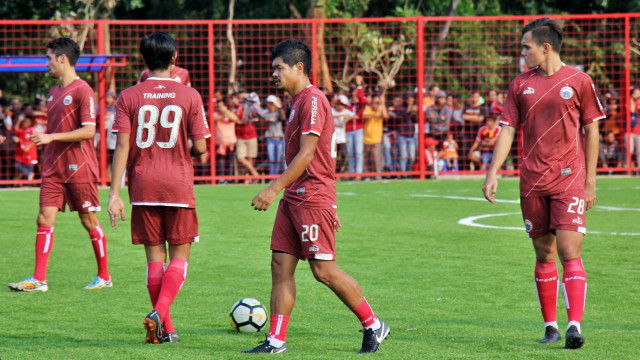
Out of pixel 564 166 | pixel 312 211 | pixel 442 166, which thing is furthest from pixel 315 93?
pixel 442 166

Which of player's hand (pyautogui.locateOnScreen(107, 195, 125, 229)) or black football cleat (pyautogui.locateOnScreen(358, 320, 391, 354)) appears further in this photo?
player's hand (pyautogui.locateOnScreen(107, 195, 125, 229))

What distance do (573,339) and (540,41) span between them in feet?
6.00

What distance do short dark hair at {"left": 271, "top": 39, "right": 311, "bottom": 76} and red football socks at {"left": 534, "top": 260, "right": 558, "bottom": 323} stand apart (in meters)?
1.96

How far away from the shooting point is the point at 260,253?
10.5m

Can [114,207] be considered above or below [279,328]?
above

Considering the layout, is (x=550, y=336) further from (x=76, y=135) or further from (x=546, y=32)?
(x=76, y=135)

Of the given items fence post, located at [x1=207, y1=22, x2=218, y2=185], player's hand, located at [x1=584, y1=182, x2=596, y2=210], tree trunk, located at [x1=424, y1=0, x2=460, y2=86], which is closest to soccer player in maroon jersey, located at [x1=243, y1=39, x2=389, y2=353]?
player's hand, located at [x1=584, y1=182, x2=596, y2=210]

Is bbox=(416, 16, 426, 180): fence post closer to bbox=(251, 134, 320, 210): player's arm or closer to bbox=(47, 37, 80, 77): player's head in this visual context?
bbox=(47, 37, 80, 77): player's head

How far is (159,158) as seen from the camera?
618 centimetres

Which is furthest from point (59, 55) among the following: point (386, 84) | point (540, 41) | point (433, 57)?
point (433, 57)

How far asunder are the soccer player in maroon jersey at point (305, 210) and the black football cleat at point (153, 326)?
0.57 meters

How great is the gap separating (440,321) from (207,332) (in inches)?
63.9

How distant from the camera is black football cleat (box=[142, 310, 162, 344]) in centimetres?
586

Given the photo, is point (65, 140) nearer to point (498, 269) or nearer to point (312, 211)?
point (312, 211)
